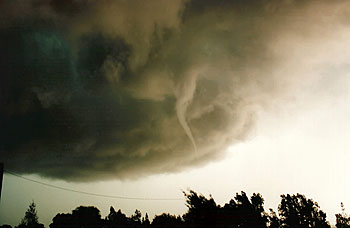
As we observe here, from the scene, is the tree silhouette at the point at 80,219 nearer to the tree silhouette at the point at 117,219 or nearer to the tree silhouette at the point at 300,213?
the tree silhouette at the point at 117,219

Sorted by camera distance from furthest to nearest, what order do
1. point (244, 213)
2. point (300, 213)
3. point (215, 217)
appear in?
point (300, 213)
point (244, 213)
point (215, 217)

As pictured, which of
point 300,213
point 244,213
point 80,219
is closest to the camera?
point 244,213

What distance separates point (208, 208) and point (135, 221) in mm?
73632

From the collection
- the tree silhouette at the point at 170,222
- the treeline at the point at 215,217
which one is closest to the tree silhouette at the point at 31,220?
the treeline at the point at 215,217

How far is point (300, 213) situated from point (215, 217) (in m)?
47.6

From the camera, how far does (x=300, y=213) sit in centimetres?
5838

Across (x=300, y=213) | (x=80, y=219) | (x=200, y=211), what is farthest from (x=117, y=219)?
(x=200, y=211)

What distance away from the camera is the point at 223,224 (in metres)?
21.2

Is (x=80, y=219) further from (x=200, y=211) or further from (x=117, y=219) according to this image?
(x=200, y=211)

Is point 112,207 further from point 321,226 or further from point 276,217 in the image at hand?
point 321,226

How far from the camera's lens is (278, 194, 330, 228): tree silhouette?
185 feet

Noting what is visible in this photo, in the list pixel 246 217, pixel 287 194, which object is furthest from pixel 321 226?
pixel 246 217

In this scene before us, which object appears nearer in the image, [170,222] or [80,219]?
[170,222]

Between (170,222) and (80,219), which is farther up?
(80,219)
